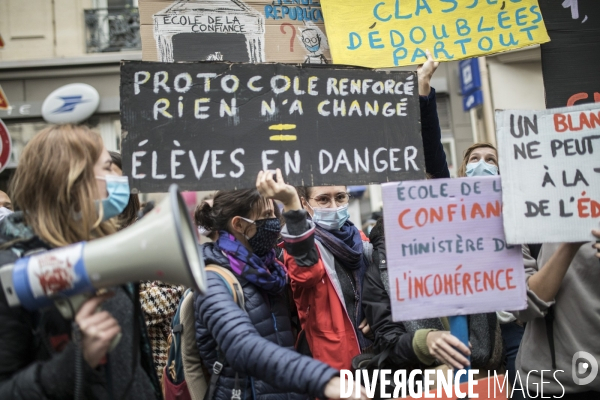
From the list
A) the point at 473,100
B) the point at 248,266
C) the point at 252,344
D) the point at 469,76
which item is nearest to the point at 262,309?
the point at 248,266

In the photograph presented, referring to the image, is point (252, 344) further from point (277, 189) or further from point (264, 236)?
point (264, 236)

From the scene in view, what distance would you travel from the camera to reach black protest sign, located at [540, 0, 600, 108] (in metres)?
2.79

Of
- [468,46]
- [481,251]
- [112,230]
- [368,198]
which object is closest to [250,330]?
[112,230]

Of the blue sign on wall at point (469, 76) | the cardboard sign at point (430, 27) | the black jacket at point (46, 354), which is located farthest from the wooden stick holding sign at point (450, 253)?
the blue sign on wall at point (469, 76)

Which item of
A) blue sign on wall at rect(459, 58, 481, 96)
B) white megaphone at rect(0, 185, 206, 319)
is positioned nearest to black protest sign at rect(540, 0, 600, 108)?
white megaphone at rect(0, 185, 206, 319)

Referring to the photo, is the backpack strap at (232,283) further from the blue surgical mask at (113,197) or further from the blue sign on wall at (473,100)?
the blue sign on wall at (473,100)

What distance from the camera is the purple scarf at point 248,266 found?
247 cm

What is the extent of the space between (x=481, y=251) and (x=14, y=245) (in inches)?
68.4

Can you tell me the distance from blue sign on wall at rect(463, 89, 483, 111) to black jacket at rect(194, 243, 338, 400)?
29.0 ft

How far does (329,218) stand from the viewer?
2.91 meters

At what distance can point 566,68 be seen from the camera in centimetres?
282

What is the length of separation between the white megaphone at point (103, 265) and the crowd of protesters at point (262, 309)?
0.10 metres

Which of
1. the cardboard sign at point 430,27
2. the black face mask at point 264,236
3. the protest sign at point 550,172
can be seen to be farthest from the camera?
the cardboard sign at point 430,27

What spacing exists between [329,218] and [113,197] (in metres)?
1.21
